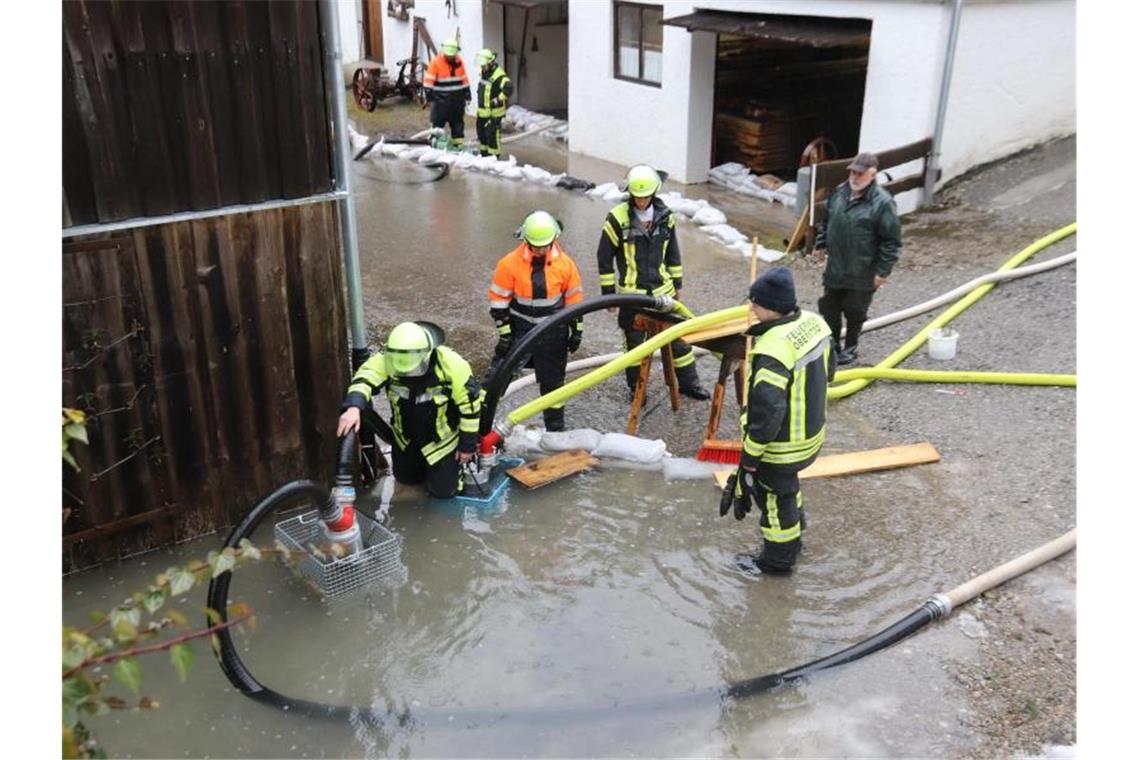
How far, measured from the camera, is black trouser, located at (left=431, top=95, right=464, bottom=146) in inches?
610

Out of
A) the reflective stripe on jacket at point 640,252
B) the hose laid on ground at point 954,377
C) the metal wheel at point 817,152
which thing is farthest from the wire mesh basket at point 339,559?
the metal wheel at point 817,152

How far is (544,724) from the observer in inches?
173

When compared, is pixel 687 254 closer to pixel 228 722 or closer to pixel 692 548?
pixel 692 548

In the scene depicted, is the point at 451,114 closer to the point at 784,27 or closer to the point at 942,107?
the point at 784,27

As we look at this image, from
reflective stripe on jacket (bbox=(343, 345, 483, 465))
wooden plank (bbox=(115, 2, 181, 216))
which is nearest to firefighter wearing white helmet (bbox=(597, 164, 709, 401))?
reflective stripe on jacket (bbox=(343, 345, 483, 465))

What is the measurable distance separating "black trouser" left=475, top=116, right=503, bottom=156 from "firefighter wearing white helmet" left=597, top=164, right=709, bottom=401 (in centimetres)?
823

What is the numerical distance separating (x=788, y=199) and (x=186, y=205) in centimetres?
921

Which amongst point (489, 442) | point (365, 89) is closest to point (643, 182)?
point (489, 442)

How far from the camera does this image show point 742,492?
210 inches

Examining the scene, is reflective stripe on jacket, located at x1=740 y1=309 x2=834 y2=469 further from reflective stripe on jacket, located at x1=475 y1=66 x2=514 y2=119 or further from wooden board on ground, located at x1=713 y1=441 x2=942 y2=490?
reflective stripe on jacket, located at x1=475 y1=66 x2=514 y2=119

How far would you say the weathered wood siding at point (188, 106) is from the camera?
4719 mm

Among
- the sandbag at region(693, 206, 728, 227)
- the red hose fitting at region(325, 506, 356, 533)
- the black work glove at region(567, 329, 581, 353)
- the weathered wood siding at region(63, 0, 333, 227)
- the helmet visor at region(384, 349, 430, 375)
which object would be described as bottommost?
the red hose fitting at region(325, 506, 356, 533)

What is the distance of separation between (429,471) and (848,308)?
3.65 metres

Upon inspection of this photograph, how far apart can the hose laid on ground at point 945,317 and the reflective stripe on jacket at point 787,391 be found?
2.33m
